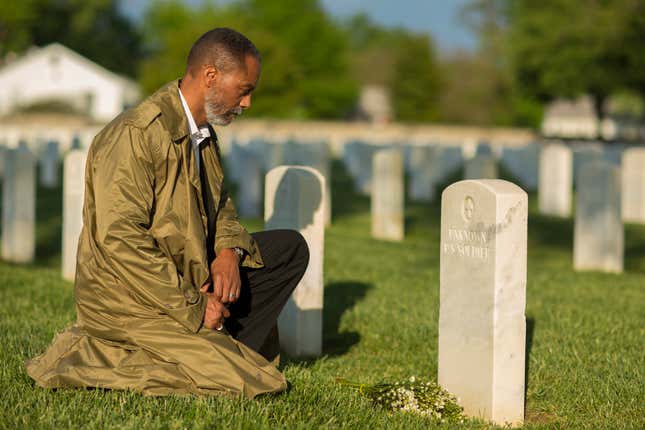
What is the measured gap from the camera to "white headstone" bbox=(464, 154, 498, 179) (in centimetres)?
1566

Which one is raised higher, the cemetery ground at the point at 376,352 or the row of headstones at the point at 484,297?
the row of headstones at the point at 484,297

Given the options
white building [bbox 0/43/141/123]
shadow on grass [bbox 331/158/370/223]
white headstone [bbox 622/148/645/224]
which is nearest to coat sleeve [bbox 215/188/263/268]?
shadow on grass [bbox 331/158/370/223]

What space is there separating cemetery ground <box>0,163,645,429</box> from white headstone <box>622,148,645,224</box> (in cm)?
423

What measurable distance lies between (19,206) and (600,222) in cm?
616

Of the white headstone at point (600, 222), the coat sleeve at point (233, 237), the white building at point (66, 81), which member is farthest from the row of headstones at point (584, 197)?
the white building at point (66, 81)

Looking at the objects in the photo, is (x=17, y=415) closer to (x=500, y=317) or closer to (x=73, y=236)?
(x=500, y=317)

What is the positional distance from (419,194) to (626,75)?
79.2 feet

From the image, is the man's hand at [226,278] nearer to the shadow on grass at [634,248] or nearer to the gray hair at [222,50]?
the gray hair at [222,50]

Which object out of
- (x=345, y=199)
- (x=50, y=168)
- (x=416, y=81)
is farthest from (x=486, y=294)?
(x=416, y=81)

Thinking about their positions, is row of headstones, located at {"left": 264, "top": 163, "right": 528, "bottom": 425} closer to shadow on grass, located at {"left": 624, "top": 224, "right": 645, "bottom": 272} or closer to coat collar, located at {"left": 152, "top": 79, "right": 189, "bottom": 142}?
coat collar, located at {"left": 152, "top": 79, "right": 189, "bottom": 142}

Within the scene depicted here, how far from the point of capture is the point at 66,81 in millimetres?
70750

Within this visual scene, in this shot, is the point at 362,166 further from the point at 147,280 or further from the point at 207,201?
the point at 147,280

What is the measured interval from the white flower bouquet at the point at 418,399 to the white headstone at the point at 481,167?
421 inches

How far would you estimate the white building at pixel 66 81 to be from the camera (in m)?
70.1
